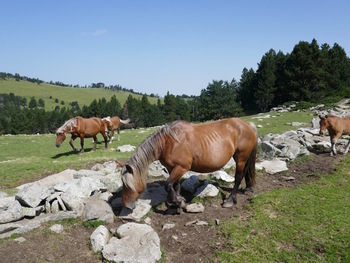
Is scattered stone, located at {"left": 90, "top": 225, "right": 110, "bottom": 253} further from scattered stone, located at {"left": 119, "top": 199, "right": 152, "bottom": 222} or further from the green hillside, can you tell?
the green hillside

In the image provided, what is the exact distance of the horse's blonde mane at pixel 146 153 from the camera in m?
6.46

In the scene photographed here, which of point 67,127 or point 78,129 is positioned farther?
point 78,129

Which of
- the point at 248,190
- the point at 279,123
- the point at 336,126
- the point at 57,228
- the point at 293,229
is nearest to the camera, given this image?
the point at 293,229

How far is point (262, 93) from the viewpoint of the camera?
5709 cm

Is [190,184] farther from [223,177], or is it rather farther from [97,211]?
[97,211]

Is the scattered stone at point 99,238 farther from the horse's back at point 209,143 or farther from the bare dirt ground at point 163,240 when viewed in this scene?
the horse's back at point 209,143

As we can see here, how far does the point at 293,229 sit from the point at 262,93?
54.9m

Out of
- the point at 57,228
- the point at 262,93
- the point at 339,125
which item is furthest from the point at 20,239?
the point at 262,93

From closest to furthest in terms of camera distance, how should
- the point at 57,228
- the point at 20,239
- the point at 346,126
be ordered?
the point at 20,239 → the point at 57,228 → the point at 346,126

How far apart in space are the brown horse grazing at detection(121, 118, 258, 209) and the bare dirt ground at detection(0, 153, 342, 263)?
0.47 metres

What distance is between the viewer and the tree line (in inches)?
1805

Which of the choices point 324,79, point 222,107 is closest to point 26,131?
point 222,107

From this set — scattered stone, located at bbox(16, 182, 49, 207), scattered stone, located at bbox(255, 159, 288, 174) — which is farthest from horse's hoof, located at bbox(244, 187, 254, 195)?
scattered stone, located at bbox(16, 182, 49, 207)

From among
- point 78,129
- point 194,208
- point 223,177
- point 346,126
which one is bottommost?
point 194,208
